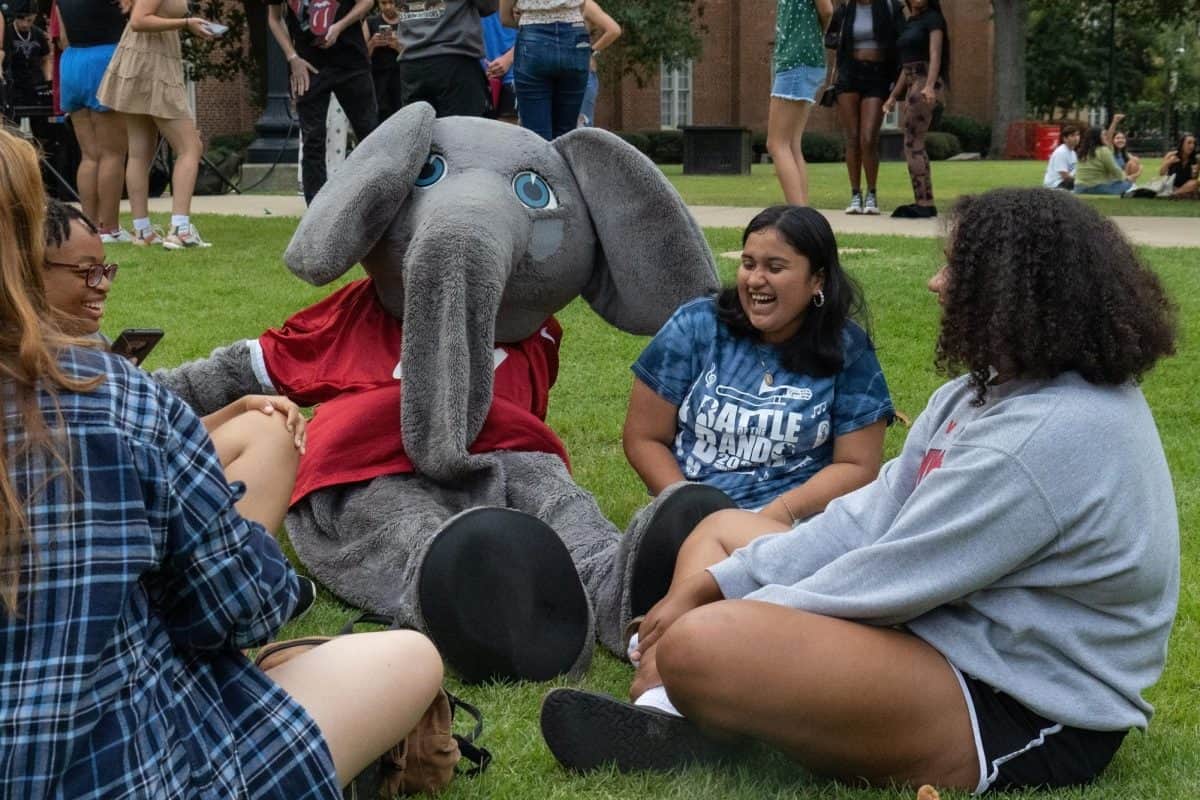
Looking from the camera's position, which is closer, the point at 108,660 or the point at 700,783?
the point at 108,660

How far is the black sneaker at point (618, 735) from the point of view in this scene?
3000mm

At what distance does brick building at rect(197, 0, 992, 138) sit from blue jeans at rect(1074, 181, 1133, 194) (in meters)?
22.9

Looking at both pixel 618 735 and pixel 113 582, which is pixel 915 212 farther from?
pixel 113 582

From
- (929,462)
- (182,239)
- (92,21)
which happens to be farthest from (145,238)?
(929,462)

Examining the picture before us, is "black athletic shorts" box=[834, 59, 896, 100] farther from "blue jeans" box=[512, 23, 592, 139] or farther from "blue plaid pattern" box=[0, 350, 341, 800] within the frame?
"blue plaid pattern" box=[0, 350, 341, 800]

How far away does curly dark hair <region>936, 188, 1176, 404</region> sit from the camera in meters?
2.74

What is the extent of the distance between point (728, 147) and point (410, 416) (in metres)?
23.0

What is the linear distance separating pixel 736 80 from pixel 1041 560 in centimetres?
4274

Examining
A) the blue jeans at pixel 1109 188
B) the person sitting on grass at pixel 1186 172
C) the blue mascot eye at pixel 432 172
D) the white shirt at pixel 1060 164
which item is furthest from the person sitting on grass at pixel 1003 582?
the white shirt at pixel 1060 164

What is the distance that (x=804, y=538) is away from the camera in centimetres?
310

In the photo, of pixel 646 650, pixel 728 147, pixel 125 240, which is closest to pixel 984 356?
pixel 646 650

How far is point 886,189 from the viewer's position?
58.9 ft

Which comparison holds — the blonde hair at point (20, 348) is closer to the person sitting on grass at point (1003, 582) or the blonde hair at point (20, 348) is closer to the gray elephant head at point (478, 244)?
the person sitting on grass at point (1003, 582)

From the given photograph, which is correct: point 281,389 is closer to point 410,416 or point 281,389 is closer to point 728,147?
point 410,416
